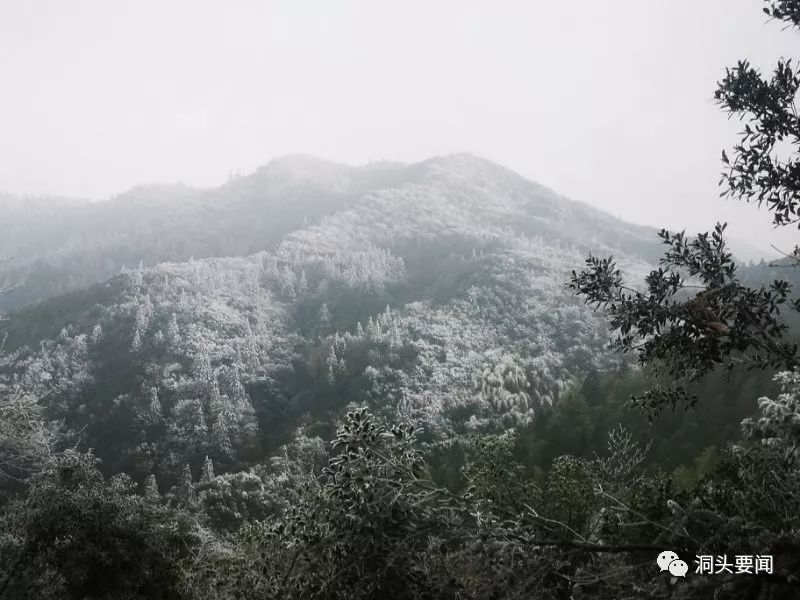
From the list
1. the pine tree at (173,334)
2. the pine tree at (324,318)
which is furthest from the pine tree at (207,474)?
the pine tree at (324,318)

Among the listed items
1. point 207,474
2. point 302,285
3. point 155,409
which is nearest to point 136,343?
point 155,409

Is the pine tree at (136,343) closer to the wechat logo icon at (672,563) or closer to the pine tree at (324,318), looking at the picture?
the pine tree at (324,318)

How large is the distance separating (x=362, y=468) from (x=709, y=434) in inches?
2473

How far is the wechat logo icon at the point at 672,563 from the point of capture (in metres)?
4.86

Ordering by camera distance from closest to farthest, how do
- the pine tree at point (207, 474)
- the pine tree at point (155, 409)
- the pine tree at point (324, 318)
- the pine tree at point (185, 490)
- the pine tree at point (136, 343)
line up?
1. the pine tree at point (185, 490)
2. the pine tree at point (207, 474)
3. the pine tree at point (155, 409)
4. the pine tree at point (136, 343)
5. the pine tree at point (324, 318)

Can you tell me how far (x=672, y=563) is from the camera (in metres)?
4.97

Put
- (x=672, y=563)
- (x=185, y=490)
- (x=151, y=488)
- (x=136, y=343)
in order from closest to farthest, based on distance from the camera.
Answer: (x=672, y=563)
(x=151, y=488)
(x=185, y=490)
(x=136, y=343)

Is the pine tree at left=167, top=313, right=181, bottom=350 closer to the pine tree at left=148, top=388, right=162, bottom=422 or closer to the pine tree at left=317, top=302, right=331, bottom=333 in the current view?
the pine tree at left=148, top=388, right=162, bottom=422

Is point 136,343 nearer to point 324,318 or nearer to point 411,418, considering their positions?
point 324,318

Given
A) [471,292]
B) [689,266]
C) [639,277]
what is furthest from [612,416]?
[639,277]

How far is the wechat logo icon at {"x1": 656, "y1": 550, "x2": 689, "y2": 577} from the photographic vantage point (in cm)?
486

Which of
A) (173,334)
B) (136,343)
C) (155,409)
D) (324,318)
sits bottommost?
(155,409)

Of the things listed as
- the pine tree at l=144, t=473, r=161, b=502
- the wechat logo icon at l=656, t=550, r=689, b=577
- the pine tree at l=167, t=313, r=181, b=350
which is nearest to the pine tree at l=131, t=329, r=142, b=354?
the pine tree at l=167, t=313, r=181, b=350

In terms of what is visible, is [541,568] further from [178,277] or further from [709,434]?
[178,277]
